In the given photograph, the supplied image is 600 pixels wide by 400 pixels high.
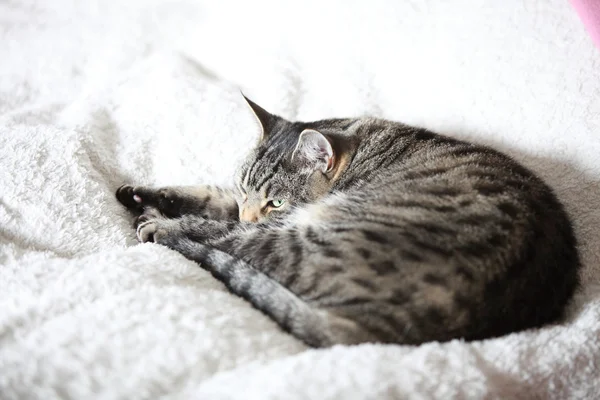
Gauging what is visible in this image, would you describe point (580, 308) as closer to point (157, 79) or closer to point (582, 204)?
point (582, 204)

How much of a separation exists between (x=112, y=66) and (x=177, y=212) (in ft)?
3.17

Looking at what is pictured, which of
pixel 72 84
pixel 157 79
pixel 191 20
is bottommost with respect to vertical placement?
pixel 72 84

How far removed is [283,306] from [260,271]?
14cm

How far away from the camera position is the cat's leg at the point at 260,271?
1.09 metres

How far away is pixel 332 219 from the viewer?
1377 millimetres

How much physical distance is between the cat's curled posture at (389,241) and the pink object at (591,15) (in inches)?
20.9

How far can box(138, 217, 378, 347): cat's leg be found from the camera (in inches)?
43.0

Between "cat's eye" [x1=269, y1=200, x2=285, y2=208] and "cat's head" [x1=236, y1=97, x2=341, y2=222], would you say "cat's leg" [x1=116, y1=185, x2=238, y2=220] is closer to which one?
"cat's head" [x1=236, y1=97, x2=341, y2=222]

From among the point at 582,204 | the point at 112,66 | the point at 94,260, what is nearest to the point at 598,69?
the point at 582,204

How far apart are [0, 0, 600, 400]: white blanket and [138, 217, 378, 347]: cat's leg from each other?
52mm

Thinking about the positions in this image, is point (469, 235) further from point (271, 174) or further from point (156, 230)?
point (156, 230)

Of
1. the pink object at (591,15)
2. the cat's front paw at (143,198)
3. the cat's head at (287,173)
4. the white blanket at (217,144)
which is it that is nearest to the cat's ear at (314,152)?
the cat's head at (287,173)

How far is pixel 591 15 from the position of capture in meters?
1.61

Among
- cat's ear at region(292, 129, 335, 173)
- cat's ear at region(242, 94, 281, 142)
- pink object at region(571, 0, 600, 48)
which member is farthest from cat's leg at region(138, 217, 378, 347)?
pink object at region(571, 0, 600, 48)
